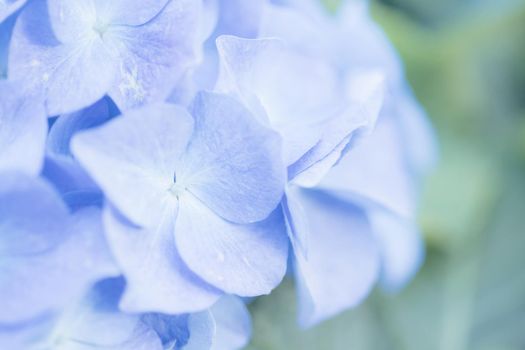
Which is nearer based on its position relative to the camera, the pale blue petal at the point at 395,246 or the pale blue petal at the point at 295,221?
the pale blue petal at the point at 295,221

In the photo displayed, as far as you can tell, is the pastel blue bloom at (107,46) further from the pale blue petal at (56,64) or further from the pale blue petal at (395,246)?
the pale blue petal at (395,246)

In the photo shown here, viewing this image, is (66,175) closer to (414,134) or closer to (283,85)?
(283,85)

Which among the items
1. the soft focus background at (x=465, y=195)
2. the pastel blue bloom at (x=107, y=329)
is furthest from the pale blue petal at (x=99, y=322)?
the soft focus background at (x=465, y=195)

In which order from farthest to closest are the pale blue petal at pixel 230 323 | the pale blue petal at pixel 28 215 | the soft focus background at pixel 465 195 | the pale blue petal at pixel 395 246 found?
1. the soft focus background at pixel 465 195
2. the pale blue petal at pixel 395 246
3. the pale blue petal at pixel 230 323
4. the pale blue petal at pixel 28 215

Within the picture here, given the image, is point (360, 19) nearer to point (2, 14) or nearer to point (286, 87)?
point (286, 87)

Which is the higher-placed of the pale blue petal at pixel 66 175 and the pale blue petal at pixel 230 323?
the pale blue petal at pixel 66 175

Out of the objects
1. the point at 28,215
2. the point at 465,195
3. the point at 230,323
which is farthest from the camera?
the point at 465,195

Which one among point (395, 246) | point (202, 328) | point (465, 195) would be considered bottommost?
point (465, 195)

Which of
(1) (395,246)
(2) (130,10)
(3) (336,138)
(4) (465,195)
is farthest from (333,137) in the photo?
(4) (465,195)
